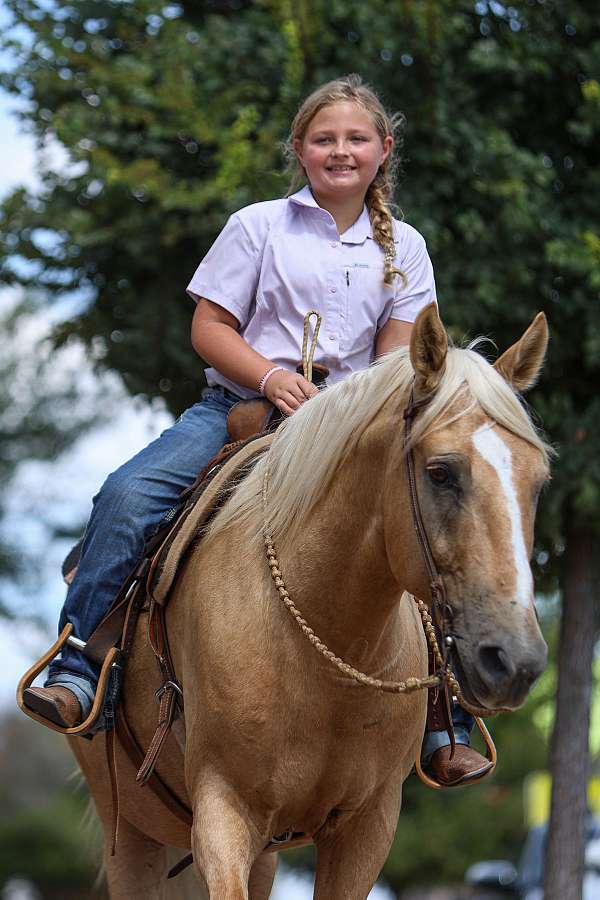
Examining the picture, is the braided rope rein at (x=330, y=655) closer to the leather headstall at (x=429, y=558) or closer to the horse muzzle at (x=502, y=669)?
the leather headstall at (x=429, y=558)

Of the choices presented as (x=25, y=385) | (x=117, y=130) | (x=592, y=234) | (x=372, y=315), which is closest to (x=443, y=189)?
(x=592, y=234)

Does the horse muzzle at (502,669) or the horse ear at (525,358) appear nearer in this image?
the horse muzzle at (502,669)

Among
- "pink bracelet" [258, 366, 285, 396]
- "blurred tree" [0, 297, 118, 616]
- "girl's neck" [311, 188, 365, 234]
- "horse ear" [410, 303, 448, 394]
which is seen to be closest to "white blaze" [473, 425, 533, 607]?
"horse ear" [410, 303, 448, 394]

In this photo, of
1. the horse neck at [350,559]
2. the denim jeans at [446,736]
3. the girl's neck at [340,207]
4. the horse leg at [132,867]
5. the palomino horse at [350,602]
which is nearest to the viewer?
the palomino horse at [350,602]

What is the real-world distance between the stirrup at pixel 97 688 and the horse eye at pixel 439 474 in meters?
1.71

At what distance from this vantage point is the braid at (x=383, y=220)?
4.73m

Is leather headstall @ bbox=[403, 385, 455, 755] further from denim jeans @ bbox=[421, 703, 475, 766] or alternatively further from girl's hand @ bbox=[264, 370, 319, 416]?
denim jeans @ bbox=[421, 703, 475, 766]

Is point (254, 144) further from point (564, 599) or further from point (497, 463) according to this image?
point (497, 463)

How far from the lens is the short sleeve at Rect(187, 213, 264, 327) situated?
188 inches

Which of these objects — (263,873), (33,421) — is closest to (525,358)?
(263,873)

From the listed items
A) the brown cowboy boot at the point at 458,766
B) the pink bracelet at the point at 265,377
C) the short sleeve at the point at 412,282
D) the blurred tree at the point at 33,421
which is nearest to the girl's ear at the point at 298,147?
the short sleeve at the point at 412,282

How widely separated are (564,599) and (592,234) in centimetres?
271

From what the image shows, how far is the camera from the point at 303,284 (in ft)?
15.4

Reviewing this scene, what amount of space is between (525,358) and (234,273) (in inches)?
55.8
